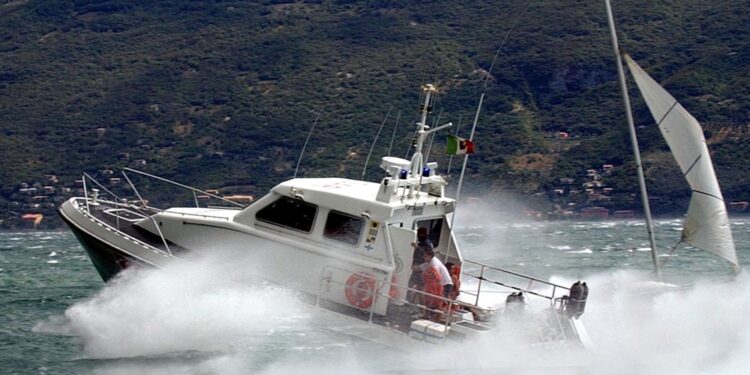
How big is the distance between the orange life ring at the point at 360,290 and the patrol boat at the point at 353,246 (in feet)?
0.05

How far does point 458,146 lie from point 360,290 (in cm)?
292

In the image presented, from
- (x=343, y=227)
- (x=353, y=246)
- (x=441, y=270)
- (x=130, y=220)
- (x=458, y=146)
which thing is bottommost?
(x=130, y=220)

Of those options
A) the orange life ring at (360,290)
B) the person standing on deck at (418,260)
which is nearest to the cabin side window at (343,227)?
the orange life ring at (360,290)

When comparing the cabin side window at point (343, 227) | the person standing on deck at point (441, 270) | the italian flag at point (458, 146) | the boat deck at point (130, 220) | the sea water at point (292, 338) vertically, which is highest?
the italian flag at point (458, 146)

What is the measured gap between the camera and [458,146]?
22.1 m

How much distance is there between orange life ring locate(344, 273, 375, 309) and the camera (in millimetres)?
21062

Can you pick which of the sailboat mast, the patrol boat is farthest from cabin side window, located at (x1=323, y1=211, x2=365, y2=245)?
the sailboat mast

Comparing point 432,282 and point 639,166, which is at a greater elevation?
point 639,166

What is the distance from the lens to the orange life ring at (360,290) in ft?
69.1

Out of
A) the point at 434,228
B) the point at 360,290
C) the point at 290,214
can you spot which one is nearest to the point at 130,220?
the point at 290,214

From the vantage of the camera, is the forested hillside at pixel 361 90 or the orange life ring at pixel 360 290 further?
the forested hillside at pixel 361 90

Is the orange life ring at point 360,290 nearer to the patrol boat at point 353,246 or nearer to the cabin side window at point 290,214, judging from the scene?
the patrol boat at point 353,246

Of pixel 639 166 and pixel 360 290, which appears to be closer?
pixel 360 290

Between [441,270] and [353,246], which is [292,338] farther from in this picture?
[441,270]
